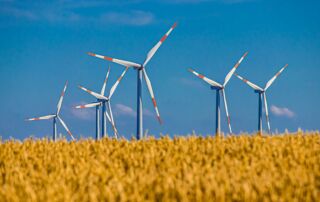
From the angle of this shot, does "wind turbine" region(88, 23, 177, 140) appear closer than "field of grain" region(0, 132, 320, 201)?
No

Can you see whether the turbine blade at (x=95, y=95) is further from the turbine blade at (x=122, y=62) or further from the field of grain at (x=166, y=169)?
the field of grain at (x=166, y=169)

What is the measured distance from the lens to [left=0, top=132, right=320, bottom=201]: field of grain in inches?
398

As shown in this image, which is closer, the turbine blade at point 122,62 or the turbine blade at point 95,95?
the turbine blade at point 122,62

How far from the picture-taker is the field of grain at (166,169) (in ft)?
33.2

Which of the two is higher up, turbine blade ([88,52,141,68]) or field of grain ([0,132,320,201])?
turbine blade ([88,52,141,68])

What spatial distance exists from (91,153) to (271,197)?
23.7 ft


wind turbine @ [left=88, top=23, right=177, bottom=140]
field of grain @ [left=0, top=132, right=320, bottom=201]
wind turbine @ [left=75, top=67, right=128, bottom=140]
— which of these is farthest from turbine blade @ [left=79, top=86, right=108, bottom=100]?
field of grain @ [left=0, top=132, right=320, bottom=201]

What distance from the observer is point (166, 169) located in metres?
12.8

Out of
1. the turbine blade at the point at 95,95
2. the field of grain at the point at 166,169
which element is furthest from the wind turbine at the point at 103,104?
the field of grain at the point at 166,169

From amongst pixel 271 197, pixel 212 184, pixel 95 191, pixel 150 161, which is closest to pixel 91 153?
pixel 150 161

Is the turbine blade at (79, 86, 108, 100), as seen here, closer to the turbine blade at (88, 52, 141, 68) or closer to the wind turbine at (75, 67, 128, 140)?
the wind turbine at (75, 67, 128, 140)

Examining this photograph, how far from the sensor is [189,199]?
9.80 meters

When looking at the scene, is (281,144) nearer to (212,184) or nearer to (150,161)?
(150,161)

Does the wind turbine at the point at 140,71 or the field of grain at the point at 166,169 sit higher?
the wind turbine at the point at 140,71
